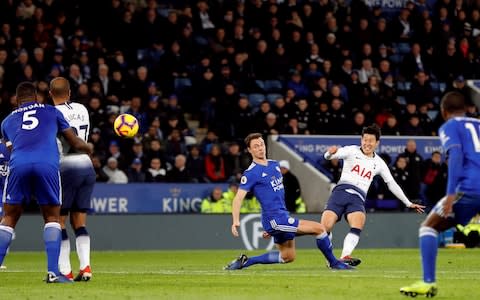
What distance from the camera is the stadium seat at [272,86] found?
28641 millimetres

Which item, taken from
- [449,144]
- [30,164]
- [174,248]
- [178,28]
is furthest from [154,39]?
[449,144]

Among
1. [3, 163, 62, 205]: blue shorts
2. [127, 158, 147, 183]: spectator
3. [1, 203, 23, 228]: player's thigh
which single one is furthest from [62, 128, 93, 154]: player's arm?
[127, 158, 147, 183]: spectator

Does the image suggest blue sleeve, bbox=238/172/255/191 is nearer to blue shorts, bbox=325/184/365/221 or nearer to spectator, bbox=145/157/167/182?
blue shorts, bbox=325/184/365/221

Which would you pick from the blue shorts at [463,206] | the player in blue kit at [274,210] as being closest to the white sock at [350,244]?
the player in blue kit at [274,210]

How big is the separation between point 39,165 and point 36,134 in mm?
348

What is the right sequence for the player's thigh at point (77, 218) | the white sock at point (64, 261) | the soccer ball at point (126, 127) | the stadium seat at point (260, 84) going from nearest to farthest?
the white sock at point (64, 261) → the player's thigh at point (77, 218) → the soccer ball at point (126, 127) → the stadium seat at point (260, 84)

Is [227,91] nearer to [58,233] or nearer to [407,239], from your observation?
[407,239]

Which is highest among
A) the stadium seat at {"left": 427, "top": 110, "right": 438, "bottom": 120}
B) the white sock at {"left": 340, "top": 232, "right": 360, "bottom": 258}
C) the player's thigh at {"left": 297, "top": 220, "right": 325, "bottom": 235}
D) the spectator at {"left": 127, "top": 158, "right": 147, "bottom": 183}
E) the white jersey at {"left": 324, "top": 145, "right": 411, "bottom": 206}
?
the stadium seat at {"left": 427, "top": 110, "right": 438, "bottom": 120}

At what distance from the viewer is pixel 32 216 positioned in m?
22.8

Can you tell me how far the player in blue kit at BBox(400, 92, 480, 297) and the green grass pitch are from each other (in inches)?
15.4

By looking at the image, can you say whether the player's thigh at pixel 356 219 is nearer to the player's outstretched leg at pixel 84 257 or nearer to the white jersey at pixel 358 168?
the white jersey at pixel 358 168

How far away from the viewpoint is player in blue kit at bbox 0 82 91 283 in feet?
38.9

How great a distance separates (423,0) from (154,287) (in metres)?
24.1

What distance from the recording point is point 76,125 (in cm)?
1274
